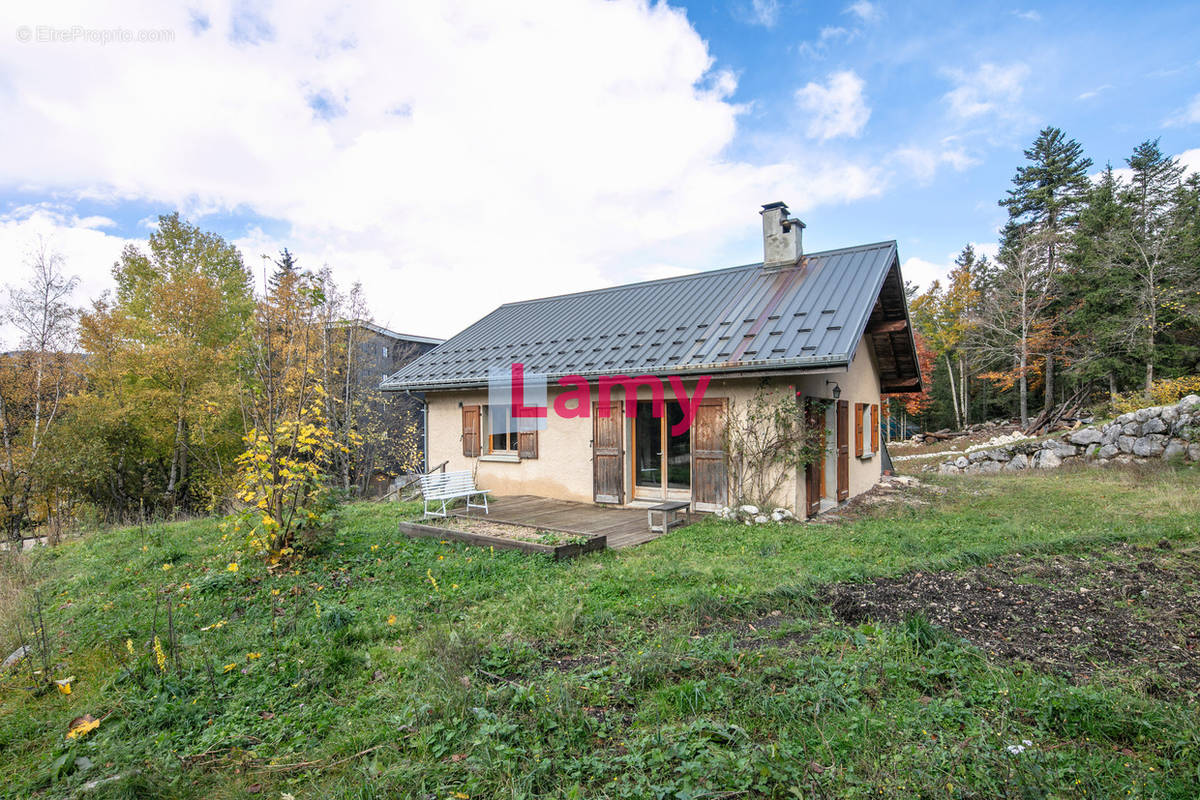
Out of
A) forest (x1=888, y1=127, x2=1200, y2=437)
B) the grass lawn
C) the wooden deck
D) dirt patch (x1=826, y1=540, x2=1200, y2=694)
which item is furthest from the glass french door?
forest (x1=888, y1=127, x2=1200, y2=437)

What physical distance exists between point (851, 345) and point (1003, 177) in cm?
3059

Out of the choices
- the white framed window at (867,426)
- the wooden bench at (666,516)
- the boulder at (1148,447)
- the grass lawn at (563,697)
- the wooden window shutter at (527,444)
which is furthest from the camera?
the boulder at (1148,447)

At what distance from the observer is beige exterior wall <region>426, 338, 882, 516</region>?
8594mm

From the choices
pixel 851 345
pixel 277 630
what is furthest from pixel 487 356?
pixel 277 630

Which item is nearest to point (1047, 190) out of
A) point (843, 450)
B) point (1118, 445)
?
point (1118, 445)

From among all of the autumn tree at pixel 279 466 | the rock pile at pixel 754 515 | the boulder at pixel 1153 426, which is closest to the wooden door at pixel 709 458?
the rock pile at pixel 754 515

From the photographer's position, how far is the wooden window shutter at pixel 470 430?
11672mm

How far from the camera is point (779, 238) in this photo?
11.0 meters

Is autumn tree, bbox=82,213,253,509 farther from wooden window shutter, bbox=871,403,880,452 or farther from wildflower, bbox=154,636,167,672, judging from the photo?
wooden window shutter, bbox=871,403,880,452

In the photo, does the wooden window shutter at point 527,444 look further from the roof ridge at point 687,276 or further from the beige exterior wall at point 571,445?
the roof ridge at point 687,276

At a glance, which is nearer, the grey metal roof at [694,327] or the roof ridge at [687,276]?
the grey metal roof at [694,327]

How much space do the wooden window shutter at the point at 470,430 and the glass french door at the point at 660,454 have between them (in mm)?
3751

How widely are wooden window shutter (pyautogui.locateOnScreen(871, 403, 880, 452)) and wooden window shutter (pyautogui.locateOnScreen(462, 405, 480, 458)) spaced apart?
8.78 metres

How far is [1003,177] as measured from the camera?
29.5 meters
